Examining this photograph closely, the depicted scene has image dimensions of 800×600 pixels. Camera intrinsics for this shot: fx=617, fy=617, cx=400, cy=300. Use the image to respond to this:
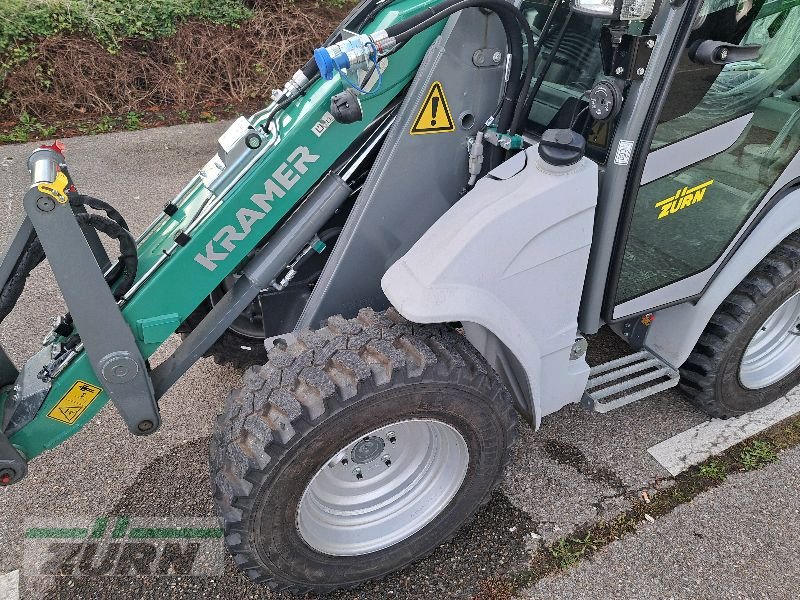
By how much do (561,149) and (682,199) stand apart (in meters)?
0.68

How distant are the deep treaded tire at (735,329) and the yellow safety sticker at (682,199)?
62cm

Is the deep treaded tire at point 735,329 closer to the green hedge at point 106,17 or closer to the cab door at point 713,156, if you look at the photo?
the cab door at point 713,156

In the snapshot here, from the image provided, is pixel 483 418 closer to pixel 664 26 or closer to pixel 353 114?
pixel 353 114

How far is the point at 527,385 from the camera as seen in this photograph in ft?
7.30

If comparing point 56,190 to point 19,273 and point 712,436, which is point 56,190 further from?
point 712,436

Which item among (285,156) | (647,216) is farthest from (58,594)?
(647,216)

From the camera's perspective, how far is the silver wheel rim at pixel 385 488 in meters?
2.23

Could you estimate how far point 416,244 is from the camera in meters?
2.02

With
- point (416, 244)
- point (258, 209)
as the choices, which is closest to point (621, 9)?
point (416, 244)

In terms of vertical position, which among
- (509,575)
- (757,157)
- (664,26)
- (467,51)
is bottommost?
(509,575)

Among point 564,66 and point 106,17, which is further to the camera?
point 106,17

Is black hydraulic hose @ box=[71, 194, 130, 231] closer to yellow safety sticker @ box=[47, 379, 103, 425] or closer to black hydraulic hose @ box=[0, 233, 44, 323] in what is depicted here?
black hydraulic hose @ box=[0, 233, 44, 323]

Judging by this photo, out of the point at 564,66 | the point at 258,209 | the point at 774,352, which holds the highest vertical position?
the point at 564,66

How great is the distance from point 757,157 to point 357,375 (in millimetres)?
1742
